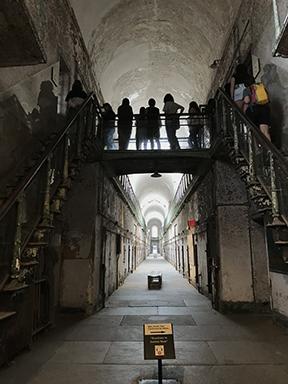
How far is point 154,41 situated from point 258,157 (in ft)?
24.5

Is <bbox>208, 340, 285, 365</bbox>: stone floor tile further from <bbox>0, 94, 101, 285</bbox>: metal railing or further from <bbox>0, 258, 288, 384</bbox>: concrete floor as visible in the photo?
<bbox>0, 94, 101, 285</bbox>: metal railing

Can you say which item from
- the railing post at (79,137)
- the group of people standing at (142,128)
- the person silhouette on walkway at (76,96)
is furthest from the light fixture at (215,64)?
the railing post at (79,137)

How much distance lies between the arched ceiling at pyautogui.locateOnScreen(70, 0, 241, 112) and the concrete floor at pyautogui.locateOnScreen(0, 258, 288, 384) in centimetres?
761

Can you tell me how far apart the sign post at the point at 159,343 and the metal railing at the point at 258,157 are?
2.00 metres

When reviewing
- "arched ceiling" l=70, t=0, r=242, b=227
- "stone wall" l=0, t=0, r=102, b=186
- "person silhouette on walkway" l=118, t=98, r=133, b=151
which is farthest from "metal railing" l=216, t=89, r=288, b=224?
"arched ceiling" l=70, t=0, r=242, b=227

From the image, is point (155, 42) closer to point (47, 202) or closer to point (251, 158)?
point (251, 158)

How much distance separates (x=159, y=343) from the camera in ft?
9.14

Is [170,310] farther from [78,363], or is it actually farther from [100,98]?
[100,98]

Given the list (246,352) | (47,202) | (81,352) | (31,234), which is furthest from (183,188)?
(31,234)

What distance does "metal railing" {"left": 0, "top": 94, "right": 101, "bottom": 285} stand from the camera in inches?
125

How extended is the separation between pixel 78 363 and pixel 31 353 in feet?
2.70

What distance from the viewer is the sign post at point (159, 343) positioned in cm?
271

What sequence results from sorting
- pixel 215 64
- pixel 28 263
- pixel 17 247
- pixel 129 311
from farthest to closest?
pixel 215 64
pixel 129 311
pixel 28 263
pixel 17 247

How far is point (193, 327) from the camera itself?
5426mm
